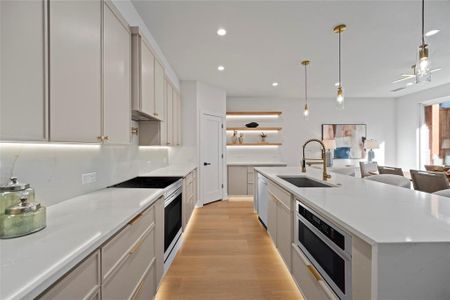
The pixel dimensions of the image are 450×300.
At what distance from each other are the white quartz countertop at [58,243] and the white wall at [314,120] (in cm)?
486

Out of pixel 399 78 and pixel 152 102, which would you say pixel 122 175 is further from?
pixel 399 78

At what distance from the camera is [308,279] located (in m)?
1.44

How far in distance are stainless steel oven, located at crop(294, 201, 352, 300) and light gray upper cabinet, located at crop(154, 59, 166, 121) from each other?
6.33 feet

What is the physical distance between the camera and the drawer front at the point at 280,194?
188cm

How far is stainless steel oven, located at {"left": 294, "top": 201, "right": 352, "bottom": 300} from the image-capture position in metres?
1.04

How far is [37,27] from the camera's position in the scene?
0.92 metres

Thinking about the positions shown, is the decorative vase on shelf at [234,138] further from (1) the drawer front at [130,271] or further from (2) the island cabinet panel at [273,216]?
(1) the drawer front at [130,271]

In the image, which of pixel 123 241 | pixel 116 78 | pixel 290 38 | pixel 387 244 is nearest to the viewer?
pixel 387 244

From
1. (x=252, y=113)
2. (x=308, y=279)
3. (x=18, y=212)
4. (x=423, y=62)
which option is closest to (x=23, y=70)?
(x=18, y=212)

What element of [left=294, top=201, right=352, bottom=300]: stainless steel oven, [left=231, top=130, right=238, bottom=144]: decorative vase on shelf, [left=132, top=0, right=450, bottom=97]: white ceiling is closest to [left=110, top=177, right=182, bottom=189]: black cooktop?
[left=294, top=201, right=352, bottom=300]: stainless steel oven

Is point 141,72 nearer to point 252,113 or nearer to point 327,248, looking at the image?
point 327,248

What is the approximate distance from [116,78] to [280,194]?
6.14 ft

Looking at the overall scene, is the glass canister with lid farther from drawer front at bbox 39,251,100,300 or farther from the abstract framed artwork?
the abstract framed artwork

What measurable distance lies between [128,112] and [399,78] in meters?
5.61
